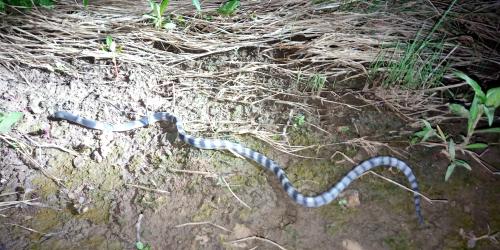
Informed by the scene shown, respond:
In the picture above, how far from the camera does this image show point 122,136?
3801mm

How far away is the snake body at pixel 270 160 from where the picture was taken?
321cm

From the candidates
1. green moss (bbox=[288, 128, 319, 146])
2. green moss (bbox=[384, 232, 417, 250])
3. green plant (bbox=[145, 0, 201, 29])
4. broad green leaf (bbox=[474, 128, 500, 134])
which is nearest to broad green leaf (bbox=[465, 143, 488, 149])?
broad green leaf (bbox=[474, 128, 500, 134])

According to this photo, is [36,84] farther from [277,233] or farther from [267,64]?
[277,233]

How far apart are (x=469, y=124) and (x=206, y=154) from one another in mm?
2293

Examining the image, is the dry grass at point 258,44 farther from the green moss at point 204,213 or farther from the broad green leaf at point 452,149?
the green moss at point 204,213

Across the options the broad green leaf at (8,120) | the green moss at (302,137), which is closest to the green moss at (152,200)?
the green moss at (302,137)

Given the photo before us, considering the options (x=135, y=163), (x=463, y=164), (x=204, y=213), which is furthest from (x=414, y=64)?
(x=135, y=163)

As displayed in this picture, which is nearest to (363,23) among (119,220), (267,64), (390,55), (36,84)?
(390,55)

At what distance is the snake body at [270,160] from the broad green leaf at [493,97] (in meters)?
0.84

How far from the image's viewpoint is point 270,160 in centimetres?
347

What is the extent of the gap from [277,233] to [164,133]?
152cm

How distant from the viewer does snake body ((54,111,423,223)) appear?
3.21 meters

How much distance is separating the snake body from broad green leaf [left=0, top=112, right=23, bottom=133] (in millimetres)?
348

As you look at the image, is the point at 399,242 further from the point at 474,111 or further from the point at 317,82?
the point at 317,82
